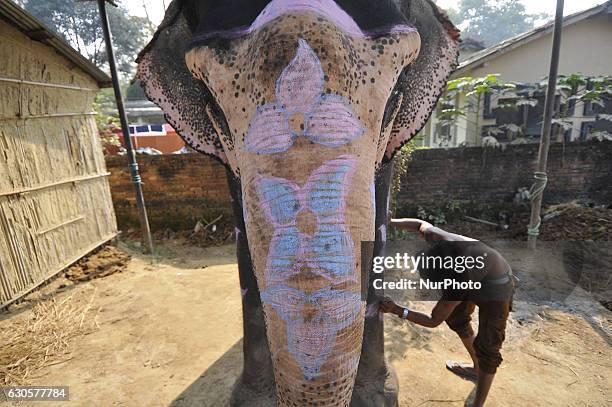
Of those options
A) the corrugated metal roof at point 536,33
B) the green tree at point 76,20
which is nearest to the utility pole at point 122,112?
the corrugated metal roof at point 536,33

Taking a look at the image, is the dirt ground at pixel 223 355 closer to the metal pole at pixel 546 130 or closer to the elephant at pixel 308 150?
the metal pole at pixel 546 130

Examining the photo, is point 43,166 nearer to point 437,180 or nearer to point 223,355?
point 223,355

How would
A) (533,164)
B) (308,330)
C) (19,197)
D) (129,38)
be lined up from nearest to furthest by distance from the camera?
(308,330)
(19,197)
(533,164)
(129,38)

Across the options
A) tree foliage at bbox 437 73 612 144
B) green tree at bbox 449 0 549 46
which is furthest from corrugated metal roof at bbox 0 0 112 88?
green tree at bbox 449 0 549 46

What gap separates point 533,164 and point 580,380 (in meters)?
4.50

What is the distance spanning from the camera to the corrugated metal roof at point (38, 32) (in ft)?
11.0

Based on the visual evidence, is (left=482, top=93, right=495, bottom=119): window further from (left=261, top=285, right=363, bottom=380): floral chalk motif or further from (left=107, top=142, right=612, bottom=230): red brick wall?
(left=261, top=285, right=363, bottom=380): floral chalk motif

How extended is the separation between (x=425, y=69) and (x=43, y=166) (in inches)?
168

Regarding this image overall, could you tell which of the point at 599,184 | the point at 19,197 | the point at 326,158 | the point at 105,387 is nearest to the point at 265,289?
the point at 326,158

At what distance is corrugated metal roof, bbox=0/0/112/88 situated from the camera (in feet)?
11.0

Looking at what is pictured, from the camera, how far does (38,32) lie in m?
3.79

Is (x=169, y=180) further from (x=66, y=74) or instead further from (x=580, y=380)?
(x=580, y=380)

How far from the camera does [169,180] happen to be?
623cm

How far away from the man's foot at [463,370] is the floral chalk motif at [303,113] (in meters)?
2.15
